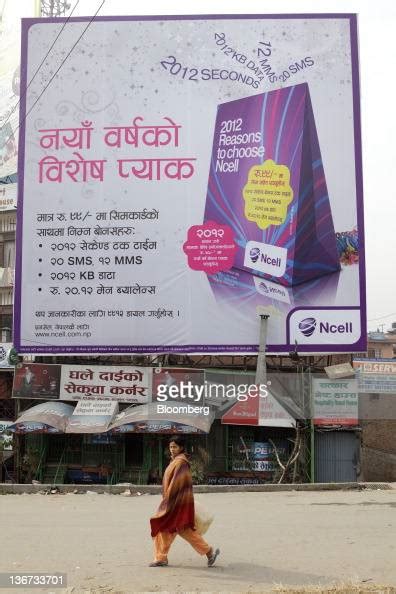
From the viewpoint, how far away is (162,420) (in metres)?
16.9

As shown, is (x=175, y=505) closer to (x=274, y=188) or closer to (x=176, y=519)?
(x=176, y=519)

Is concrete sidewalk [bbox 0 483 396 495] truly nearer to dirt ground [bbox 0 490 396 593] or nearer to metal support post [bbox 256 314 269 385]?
dirt ground [bbox 0 490 396 593]

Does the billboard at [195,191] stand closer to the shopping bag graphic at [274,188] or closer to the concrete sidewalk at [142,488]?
the shopping bag graphic at [274,188]

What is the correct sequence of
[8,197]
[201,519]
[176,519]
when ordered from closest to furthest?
[176,519]
[201,519]
[8,197]

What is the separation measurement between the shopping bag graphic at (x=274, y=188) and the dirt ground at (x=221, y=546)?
24.8 feet

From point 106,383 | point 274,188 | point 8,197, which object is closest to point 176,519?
point 106,383

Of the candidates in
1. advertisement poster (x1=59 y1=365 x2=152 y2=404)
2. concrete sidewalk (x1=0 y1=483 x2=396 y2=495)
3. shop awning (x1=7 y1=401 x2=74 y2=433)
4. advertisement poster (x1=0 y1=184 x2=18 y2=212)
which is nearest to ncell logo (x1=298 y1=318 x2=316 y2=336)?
advertisement poster (x1=59 y1=365 x2=152 y2=404)

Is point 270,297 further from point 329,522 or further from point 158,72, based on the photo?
point 329,522

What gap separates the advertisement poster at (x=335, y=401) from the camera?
17766mm

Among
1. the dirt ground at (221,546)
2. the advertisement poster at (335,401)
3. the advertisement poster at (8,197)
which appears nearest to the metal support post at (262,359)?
the advertisement poster at (335,401)

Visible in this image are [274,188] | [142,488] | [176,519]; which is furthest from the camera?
[274,188]

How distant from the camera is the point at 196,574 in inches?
248

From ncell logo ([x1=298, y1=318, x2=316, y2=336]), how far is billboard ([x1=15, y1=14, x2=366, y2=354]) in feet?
0.13

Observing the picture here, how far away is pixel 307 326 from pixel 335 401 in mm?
2033
